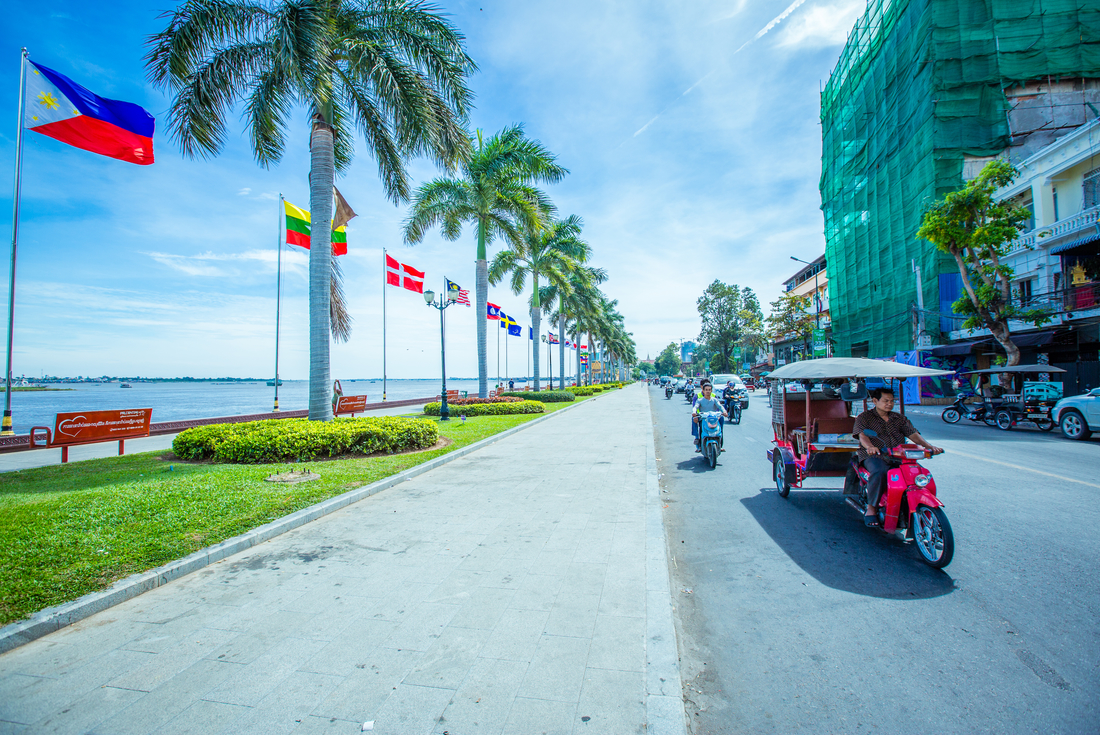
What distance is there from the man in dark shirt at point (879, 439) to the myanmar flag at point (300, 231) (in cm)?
1426

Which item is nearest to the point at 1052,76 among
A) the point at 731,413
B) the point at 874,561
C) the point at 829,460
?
the point at 731,413

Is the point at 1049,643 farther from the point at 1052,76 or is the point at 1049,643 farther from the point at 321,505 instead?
the point at 1052,76

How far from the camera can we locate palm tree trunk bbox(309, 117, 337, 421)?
10.1 metres

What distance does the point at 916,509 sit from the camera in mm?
4586

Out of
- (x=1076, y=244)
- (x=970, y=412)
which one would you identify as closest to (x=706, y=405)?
(x=970, y=412)

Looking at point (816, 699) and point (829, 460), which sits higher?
point (829, 460)

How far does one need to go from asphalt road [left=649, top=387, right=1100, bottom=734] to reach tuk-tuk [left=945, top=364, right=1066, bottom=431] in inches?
383

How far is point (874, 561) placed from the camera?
180 inches

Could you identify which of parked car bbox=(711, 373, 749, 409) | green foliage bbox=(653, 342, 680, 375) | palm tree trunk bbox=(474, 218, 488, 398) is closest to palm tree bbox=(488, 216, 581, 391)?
palm tree trunk bbox=(474, 218, 488, 398)

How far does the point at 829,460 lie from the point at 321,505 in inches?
259

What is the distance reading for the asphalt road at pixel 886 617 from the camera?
2.57 metres

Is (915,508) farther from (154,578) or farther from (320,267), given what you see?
(320,267)

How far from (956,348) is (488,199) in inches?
961

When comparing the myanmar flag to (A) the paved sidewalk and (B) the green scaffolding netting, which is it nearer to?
(A) the paved sidewalk
